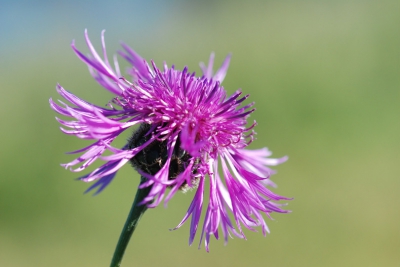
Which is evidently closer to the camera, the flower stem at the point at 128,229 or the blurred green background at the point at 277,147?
the flower stem at the point at 128,229

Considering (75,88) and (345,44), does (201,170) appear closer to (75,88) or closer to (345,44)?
(75,88)

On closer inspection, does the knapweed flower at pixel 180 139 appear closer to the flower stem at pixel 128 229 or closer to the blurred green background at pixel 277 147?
the flower stem at pixel 128 229

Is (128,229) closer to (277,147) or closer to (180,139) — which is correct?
(180,139)

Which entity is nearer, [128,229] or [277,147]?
[128,229]

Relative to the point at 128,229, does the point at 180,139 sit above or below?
above

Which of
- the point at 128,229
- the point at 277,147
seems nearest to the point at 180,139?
the point at 128,229

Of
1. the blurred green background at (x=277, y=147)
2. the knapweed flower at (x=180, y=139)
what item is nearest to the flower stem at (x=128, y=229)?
the knapweed flower at (x=180, y=139)

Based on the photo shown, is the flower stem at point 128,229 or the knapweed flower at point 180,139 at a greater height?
the knapweed flower at point 180,139

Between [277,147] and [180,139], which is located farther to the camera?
[277,147]

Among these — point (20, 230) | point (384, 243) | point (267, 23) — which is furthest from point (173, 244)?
point (267, 23)
